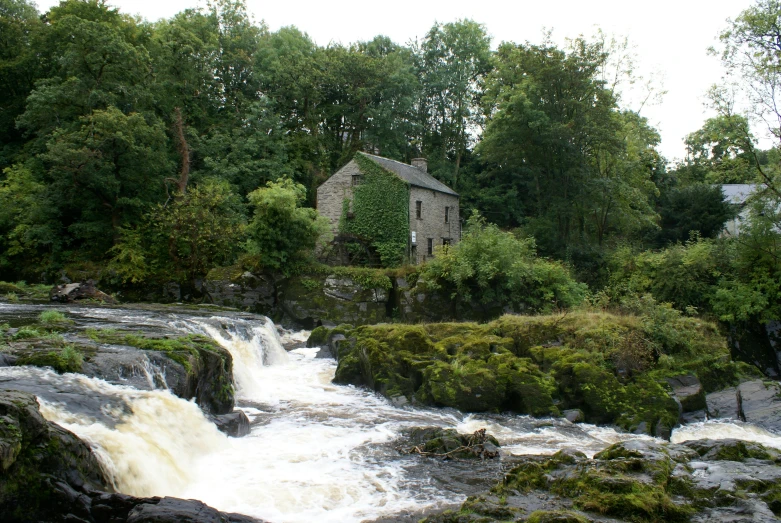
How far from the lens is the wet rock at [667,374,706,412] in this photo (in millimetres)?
14430

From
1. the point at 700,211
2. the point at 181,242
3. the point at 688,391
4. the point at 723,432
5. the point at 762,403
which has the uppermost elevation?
the point at 700,211

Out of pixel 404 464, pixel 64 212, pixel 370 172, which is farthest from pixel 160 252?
pixel 404 464

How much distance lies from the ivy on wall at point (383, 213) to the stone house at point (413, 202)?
1.20 ft

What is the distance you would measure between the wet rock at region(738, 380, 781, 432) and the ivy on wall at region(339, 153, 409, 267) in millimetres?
20688

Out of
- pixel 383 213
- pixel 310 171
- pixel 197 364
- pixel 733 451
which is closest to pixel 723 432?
pixel 733 451

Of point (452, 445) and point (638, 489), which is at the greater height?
point (638, 489)

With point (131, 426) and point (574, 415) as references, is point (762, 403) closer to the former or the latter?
point (574, 415)

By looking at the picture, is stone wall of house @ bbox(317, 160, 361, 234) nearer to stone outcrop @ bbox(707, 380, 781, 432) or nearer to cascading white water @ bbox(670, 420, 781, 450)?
stone outcrop @ bbox(707, 380, 781, 432)

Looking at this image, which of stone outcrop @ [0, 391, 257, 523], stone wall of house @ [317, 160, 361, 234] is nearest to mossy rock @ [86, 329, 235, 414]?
stone outcrop @ [0, 391, 257, 523]

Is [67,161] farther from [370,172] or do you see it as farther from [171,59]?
→ [370,172]

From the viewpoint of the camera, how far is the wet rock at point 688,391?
47.3 ft

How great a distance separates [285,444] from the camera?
36.6 feet

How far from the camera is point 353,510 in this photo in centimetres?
830

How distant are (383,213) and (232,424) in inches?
934
